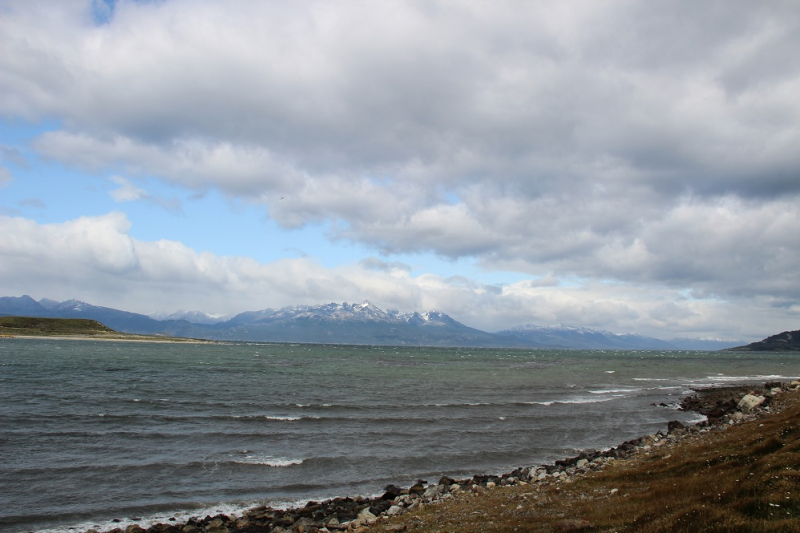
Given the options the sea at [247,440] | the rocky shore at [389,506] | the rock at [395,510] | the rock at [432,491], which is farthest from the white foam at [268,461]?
the rock at [395,510]

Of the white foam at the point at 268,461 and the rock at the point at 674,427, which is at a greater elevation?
the rock at the point at 674,427

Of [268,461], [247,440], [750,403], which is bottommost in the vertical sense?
[247,440]

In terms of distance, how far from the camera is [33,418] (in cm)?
3478

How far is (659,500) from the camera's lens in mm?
13930

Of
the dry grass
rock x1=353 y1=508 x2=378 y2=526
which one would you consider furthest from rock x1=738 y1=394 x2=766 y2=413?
rock x1=353 y1=508 x2=378 y2=526

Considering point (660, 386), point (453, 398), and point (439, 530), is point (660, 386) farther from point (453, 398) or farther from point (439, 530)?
point (439, 530)

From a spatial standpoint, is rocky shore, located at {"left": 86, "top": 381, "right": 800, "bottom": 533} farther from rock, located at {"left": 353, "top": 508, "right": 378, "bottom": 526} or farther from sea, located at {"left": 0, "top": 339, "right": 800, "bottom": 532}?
sea, located at {"left": 0, "top": 339, "right": 800, "bottom": 532}

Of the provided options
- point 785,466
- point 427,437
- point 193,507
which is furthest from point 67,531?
point 785,466

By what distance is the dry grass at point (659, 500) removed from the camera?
10477 millimetres

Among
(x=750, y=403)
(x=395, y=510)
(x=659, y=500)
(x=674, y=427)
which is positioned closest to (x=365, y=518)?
(x=395, y=510)

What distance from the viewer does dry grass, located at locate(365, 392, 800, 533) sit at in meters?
10.5

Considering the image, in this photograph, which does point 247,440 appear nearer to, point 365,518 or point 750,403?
point 365,518

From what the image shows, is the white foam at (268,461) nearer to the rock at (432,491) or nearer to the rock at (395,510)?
the rock at (432,491)

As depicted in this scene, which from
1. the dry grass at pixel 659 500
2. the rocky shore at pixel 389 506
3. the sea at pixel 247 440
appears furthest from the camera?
the sea at pixel 247 440
